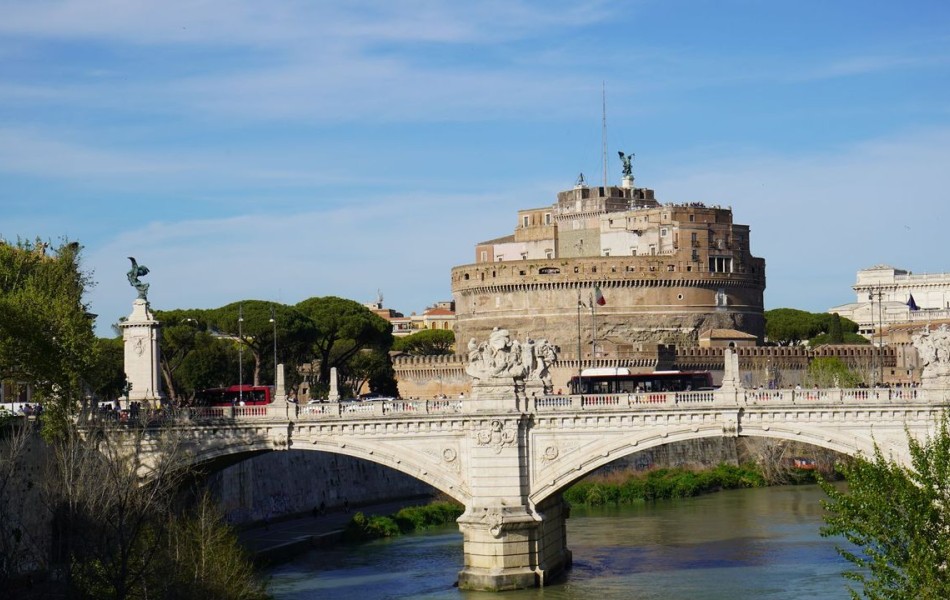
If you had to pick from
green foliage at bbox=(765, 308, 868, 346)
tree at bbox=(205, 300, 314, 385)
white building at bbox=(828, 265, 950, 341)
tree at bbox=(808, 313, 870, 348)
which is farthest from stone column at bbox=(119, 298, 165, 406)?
white building at bbox=(828, 265, 950, 341)

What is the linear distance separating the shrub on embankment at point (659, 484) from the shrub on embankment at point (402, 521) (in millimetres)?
5498

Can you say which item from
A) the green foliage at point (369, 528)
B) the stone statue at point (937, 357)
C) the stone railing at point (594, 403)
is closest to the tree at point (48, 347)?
the stone railing at point (594, 403)

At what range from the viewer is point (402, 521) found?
53.3m

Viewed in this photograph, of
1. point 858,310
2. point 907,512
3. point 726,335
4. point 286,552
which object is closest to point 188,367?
point 286,552

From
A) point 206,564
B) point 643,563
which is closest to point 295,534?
point 643,563

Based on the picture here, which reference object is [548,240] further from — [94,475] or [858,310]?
[94,475]

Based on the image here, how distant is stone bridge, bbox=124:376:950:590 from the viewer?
38.1m

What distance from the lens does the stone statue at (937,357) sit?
37.7 m

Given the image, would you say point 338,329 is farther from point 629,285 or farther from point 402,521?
point 402,521

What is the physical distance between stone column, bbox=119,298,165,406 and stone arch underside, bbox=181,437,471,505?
401 cm

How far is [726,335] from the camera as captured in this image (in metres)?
85.8

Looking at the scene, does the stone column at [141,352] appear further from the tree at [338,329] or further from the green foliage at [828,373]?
the green foliage at [828,373]

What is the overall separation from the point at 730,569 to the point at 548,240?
5588 cm

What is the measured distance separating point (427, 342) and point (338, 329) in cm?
3272
